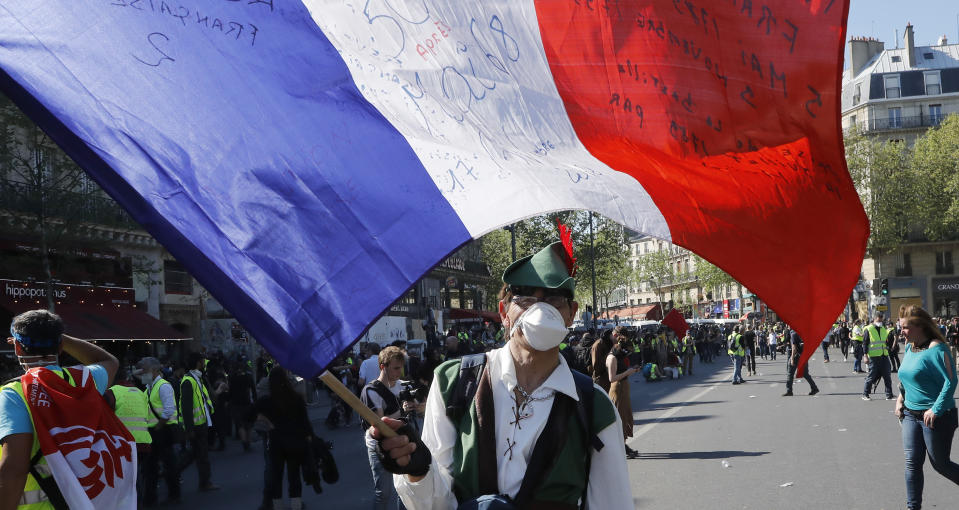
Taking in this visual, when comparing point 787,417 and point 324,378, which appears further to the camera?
point 787,417

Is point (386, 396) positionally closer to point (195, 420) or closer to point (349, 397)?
point (195, 420)

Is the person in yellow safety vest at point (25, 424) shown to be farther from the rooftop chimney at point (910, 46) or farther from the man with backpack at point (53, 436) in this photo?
the rooftop chimney at point (910, 46)

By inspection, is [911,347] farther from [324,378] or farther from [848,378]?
[848,378]

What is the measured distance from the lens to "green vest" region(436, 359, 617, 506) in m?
3.08

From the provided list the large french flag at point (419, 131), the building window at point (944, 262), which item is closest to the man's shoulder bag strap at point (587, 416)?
the large french flag at point (419, 131)

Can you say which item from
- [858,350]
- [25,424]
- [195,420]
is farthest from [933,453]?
[858,350]

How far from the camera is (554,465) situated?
3.09 meters

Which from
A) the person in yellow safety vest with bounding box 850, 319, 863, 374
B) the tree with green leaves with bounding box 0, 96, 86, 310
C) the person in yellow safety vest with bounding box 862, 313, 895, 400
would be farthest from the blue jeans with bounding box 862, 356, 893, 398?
the tree with green leaves with bounding box 0, 96, 86, 310

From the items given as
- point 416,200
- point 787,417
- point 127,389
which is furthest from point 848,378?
point 416,200

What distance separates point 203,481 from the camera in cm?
1244

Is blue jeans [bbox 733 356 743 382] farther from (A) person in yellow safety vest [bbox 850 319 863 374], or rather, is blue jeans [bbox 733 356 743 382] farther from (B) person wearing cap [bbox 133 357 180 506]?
(B) person wearing cap [bbox 133 357 180 506]

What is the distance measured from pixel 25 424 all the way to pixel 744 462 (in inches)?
343

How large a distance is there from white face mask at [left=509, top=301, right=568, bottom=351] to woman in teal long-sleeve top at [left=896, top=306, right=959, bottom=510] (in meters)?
5.07

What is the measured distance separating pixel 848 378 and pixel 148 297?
76.9ft
